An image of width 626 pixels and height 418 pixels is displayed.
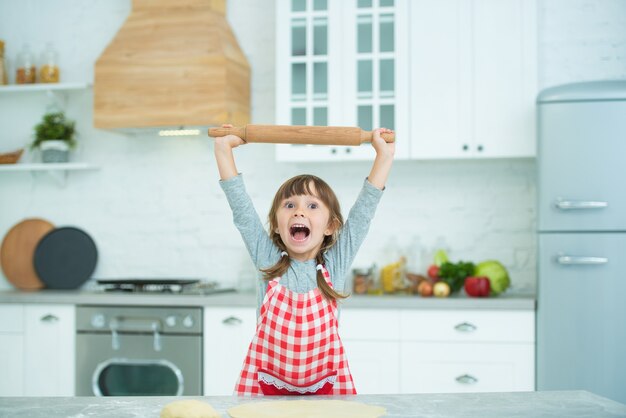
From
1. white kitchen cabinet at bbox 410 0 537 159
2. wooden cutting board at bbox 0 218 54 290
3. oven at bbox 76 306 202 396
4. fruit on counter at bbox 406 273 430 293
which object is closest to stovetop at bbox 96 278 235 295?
oven at bbox 76 306 202 396

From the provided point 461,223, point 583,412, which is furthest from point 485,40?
point 583,412

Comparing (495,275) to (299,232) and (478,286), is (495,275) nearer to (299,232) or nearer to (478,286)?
(478,286)

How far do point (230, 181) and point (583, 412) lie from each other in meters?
1.01

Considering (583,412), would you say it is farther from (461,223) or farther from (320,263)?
(461,223)

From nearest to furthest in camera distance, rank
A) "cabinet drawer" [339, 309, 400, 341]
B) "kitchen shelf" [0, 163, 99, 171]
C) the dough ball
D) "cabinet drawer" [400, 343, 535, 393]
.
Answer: the dough ball < "cabinet drawer" [400, 343, 535, 393] < "cabinet drawer" [339, 309, 400, 341] < "kitchen shelf" [0, 163, 99, 171]

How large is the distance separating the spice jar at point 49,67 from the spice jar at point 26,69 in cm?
5

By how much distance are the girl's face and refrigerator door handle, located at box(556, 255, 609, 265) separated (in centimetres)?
186

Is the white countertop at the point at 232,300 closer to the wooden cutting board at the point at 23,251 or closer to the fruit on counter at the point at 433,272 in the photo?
the fruit on counter at the point at 433,272

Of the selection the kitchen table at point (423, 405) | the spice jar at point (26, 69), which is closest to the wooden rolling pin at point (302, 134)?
the kitchen table at point (423, 405)

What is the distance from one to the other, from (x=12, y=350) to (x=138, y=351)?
701 millimetres

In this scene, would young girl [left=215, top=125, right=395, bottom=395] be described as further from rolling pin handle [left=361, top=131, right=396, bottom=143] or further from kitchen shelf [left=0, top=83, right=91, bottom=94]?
kitchen shelf [left=0, top=83, right=91, bottom=94]

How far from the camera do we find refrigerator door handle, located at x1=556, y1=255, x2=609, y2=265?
11.7 feet

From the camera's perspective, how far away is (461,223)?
4312 mm

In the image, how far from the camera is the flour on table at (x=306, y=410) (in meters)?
1.44
